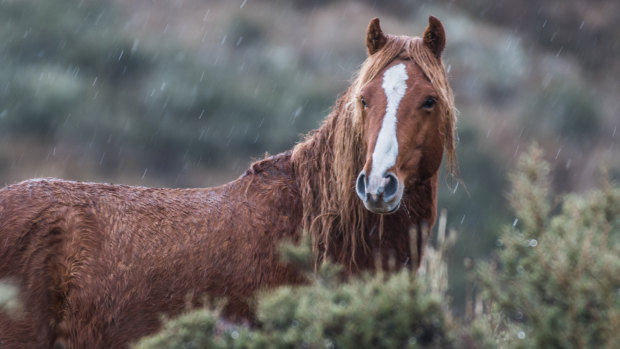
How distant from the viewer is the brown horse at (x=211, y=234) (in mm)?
2676

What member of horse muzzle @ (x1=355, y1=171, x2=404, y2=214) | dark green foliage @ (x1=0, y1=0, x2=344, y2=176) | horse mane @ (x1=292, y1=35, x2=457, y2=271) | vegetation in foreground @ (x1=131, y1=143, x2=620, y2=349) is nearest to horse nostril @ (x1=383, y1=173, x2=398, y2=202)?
horse muzzle @ (x1=355, y1=171, x2=404, y2=214)

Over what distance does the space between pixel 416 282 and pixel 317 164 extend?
1.22m

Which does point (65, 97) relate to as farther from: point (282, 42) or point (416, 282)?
point (416, 282)

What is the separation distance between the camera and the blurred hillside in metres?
11.1

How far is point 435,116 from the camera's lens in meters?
2.69

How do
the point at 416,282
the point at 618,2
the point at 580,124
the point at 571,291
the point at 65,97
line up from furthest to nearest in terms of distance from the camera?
1. the point at 618,2
2. the point at 580,124
3. the point at 65,97
4. the point at 416,282
5. the point at 571,291

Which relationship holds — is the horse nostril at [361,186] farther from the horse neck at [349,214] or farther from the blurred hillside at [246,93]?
the blurred hillside at [246,93]

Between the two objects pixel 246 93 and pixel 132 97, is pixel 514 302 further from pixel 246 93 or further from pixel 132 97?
pixel 132 97

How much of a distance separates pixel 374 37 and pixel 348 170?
2.19 feet

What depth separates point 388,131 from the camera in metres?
2.50

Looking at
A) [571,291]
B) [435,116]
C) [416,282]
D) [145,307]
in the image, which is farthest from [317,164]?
[571,291]

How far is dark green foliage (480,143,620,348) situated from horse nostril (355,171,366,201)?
2.07ft

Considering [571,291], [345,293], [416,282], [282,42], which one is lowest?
[345,293]

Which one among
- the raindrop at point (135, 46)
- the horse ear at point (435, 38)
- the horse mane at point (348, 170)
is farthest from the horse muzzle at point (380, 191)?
the raindrop at point (135, 46)
